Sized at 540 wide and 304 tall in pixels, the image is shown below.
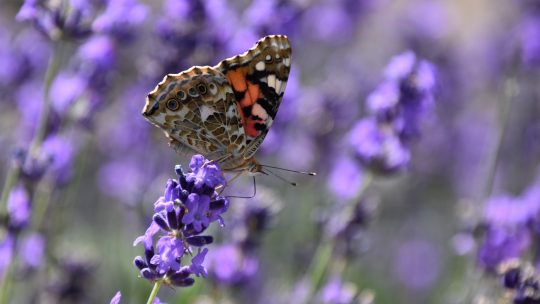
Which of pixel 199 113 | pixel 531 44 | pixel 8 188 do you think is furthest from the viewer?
pixel 531 44

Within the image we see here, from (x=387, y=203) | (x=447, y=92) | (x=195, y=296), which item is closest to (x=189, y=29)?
(x=195, y=296)

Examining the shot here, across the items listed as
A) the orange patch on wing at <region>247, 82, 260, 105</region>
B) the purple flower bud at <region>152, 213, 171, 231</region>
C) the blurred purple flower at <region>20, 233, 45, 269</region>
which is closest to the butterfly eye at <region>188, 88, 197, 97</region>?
the orange patch on wing at <region>247, 82, 260, 105</region>

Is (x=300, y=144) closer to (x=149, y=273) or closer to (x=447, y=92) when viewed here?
(x=447, y=92)

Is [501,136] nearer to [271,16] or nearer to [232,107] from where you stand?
[271,16]

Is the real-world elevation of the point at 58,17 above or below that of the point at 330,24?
below

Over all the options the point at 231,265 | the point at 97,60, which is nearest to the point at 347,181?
the point at 231,265

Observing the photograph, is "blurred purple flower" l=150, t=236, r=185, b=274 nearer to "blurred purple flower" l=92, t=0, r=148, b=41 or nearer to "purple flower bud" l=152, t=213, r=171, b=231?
"purple flower bud" l=152, t=213, r=171, b=231

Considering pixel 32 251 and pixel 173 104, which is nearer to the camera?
pixel 173 104

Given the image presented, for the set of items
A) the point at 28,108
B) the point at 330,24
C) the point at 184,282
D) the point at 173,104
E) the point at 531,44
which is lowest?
the point at 184,282
